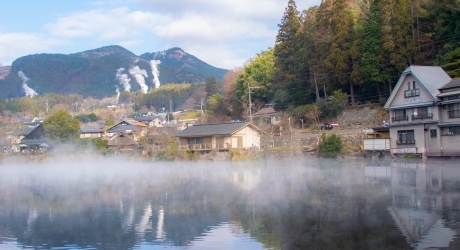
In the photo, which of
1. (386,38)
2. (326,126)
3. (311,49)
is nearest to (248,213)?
(326,126)

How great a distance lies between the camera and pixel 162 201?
41.6ft

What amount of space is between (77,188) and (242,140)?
14.9m

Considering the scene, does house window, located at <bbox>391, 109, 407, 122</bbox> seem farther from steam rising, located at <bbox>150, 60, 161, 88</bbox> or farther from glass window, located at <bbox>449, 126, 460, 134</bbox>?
steam rising, located at <bbox>150, 60, 161, 88</bbox>

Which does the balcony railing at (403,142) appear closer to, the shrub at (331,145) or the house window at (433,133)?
the house window at (433,133)

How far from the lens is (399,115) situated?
2417 cm

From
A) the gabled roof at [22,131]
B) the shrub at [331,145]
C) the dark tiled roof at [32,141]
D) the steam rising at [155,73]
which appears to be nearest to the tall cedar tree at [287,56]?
the shrub at [331,145]

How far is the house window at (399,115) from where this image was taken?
78.2ft

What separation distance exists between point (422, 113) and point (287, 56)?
12.9 metres

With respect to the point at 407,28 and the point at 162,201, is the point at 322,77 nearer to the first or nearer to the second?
the point at 407,28

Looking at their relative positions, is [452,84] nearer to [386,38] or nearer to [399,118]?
[399,118]

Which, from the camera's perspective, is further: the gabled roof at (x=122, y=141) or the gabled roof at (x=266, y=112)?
the gabled roof at (x=266, y=112)

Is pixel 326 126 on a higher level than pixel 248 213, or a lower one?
higher

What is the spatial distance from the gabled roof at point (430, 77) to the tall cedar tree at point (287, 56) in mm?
10293

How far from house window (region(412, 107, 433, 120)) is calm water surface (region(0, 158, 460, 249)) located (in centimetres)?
583
